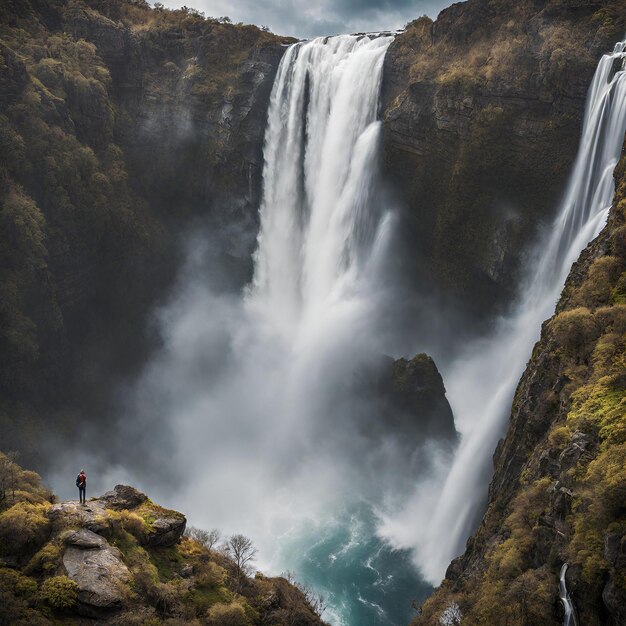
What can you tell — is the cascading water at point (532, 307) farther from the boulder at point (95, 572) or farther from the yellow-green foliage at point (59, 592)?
the yellow-green foliage at point (59, 592)

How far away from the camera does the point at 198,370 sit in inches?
2036

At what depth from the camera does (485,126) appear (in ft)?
137

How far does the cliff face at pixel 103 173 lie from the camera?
4231cm

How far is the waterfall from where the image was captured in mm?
14000

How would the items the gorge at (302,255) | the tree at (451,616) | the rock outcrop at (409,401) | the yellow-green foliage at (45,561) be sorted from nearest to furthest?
the yellow-green foliage at (45,561) < the tree at (451,616) < the gorge at (302,255) < the rock outcrop at (409,401)

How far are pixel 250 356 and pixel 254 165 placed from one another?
16836 mm

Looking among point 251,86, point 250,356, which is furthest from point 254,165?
point 250,356

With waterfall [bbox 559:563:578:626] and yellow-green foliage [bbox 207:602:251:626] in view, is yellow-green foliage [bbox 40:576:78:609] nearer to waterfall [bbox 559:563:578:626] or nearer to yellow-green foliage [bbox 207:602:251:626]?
yellow-green foliage [bbox 207:602:251:626]

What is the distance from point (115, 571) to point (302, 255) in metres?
37.2

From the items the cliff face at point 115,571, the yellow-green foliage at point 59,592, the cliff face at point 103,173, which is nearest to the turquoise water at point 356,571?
the cliff face at point 115,571

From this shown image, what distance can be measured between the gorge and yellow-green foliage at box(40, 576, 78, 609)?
1644 centimetres

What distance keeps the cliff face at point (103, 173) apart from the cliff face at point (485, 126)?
14.6 m

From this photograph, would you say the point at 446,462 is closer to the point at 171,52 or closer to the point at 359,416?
the point at 359,416

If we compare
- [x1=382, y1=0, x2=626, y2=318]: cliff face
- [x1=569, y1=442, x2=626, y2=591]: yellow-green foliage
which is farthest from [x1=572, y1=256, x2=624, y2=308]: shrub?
[x1=382, y1=0, x2=626, y2=318]: cliff face
